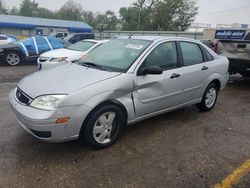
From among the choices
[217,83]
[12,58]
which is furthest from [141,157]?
[12,58]

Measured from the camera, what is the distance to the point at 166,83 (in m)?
4.11

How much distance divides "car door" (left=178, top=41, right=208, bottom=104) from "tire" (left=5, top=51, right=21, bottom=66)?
893 centimetres

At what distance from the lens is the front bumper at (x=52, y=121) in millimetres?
2992

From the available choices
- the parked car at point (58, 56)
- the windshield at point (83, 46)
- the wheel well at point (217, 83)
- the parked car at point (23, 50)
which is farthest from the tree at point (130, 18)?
the wheel well at point (217, 83)

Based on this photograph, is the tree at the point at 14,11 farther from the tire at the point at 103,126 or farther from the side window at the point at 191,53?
the tire at the point at 103,126

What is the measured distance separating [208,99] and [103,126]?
9.04ft

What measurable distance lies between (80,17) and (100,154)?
2838 inches

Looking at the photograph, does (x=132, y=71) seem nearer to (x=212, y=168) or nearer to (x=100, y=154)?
(x=100, y=154)

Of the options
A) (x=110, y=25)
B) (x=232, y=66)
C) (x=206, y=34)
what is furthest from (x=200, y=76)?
(x=110, y=25)

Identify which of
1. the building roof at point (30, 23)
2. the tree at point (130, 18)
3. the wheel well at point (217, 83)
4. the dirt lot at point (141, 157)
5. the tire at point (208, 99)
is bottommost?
the dirt lot at point (141, 157)

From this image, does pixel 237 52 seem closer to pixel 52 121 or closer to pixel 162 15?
pixel 52 121

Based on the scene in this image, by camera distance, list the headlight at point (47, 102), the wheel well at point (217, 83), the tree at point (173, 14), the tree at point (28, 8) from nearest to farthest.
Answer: the headlight at point (47, 102), the wheel well at point (217, 83), the tree at point (173, 14), the tree at point (28, 8)

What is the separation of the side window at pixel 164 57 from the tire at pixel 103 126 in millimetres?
944

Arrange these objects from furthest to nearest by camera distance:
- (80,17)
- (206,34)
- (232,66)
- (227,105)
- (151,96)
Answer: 1. (80,17)
2. (206,34)
3. (232,66)
4. (227,105)
5. (151,96)
